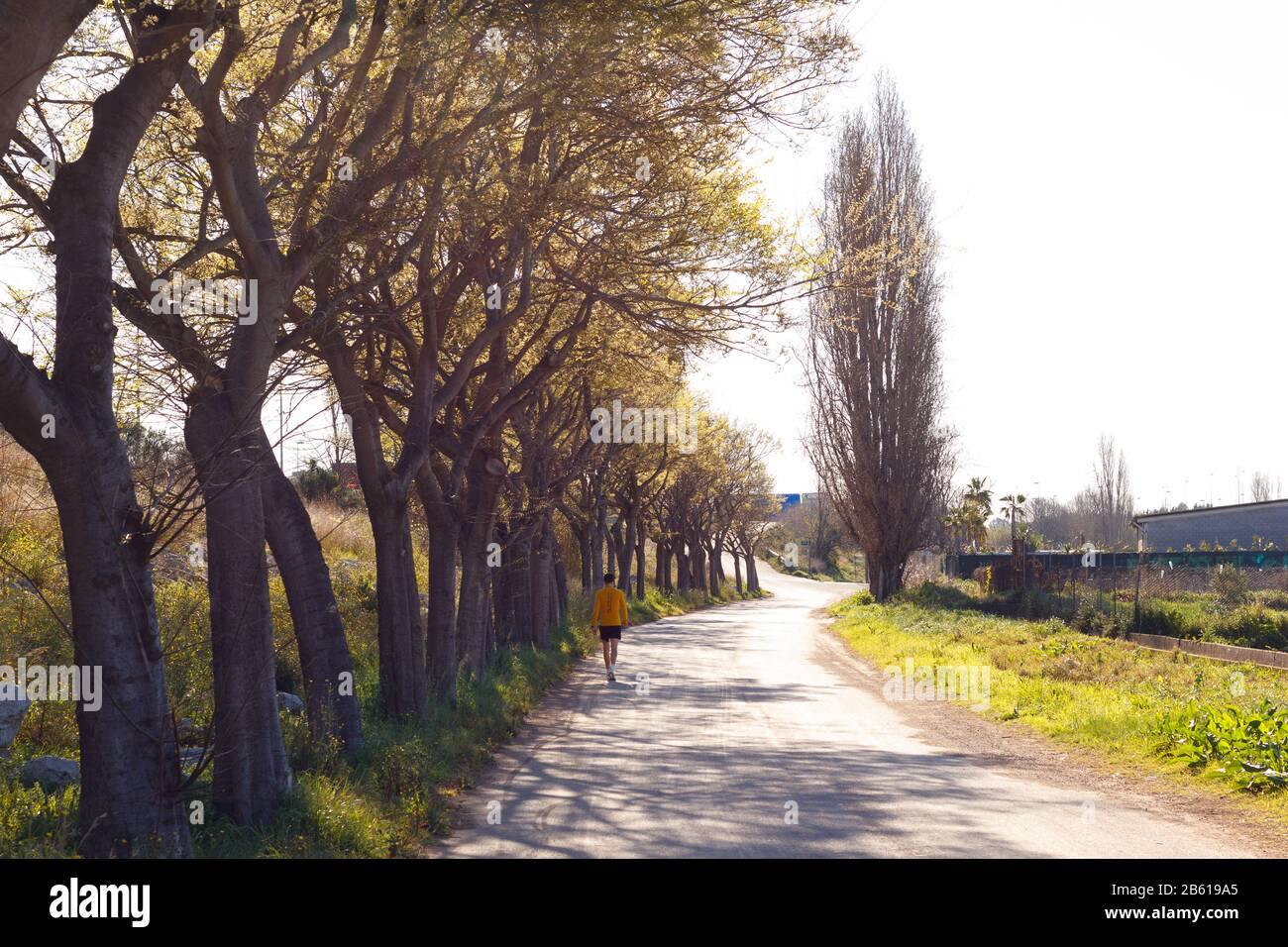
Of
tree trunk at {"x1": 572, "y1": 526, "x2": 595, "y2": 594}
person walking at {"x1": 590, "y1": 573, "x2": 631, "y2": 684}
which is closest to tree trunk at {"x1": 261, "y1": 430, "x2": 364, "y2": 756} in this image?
person walking at {"x1": 590, "y1": 573, "x2": 631, "y2": 684}

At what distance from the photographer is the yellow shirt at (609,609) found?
66.6ft

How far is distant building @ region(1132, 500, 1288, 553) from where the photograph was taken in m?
50.6

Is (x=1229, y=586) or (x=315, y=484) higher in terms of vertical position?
(x=315, y=484)

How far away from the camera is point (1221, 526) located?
176 feet

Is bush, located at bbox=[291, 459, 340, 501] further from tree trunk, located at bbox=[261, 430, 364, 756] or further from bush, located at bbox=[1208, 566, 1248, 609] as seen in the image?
tree trunk, located at bbox=[261, 430, 364, 756]

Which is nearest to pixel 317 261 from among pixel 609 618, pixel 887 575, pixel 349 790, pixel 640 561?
pixel 349 790

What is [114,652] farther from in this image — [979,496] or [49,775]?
[979,496]

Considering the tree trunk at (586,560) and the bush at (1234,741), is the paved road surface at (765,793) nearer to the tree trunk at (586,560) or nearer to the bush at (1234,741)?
the bush at (1234,741)

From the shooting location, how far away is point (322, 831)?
775 cm

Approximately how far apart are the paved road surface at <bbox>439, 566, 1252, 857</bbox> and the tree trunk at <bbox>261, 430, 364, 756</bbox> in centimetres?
144

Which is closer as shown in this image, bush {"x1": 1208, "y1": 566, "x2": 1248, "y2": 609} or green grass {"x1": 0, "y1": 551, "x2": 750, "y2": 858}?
green grass {"x1": 0, "y1": 551, "x2": 750, "y2": 858}

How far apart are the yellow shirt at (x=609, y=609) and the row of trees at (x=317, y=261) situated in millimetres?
2608

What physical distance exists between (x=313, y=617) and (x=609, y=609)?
375 inches

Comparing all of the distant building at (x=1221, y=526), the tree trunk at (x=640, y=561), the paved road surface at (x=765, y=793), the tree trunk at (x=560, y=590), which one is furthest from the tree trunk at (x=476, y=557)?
the distant building at (x=1221, y=526)
